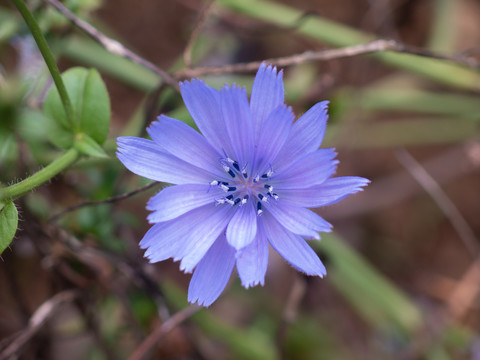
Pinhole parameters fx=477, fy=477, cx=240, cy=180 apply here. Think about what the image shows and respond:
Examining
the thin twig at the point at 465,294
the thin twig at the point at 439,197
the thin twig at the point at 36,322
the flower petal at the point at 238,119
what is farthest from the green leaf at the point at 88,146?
the thin twig at the point at 465,294

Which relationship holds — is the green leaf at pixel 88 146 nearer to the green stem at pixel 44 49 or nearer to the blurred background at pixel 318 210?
the green stem at pixel 44 49

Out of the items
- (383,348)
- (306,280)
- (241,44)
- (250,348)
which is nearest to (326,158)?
(306,280)

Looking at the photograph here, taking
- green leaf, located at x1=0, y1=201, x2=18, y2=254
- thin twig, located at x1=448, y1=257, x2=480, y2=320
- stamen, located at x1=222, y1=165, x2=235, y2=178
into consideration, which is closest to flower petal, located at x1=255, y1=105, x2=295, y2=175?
stamen, located at x1=222, y1=165, x2=235, y2=178

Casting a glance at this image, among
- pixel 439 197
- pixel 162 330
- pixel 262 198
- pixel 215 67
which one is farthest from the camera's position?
pixel 439 197

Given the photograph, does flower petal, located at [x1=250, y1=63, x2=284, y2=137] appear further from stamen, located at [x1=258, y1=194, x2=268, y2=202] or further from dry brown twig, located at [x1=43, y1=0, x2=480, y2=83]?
dry brown twig, located at [x1=43, y1=0, x2=480, y2=83]

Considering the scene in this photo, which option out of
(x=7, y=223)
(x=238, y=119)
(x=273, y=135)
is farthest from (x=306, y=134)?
(x=7, y=223)

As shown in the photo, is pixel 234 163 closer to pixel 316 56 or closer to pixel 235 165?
pixel 235 165

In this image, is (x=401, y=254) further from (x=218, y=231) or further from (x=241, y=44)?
(x=218, y=231)

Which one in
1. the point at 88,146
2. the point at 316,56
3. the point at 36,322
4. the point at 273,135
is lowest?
the point at 36,322
